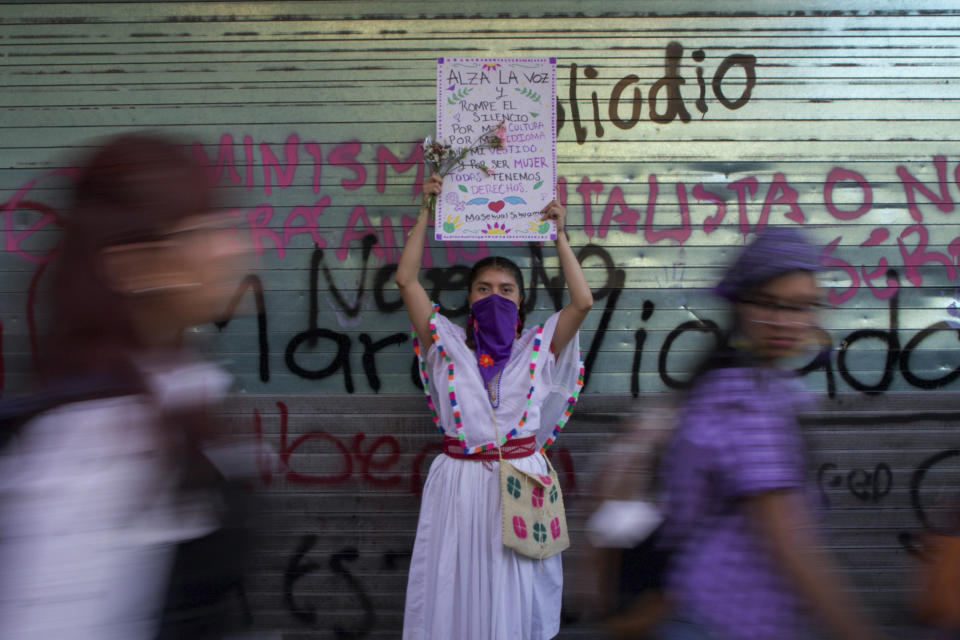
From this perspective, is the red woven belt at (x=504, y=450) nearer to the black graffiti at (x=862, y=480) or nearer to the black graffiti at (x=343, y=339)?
the black graffiti at (x=343, y=339)

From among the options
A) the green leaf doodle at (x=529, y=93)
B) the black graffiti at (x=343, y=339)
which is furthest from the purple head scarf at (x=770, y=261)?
the black graffiti at (x=343, y=339)

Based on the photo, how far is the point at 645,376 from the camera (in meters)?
4.05

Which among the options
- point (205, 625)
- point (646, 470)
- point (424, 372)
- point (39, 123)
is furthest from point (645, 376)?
point (39, 123)

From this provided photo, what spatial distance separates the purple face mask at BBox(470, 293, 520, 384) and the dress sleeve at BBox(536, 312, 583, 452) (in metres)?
0.19

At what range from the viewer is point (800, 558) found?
61.7 inches

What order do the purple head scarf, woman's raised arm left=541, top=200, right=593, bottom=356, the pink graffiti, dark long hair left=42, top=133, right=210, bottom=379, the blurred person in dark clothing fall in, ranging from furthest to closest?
the pink graffiti
woman's raised arm left=541, top=200, right=593, bottom=356
the purple head scarf
dark long hair left=42, top=133, right=210, bottom=379
the blurred person in dark clothing

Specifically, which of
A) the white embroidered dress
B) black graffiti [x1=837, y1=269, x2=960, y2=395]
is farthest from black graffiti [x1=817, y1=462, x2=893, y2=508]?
the white embroidered dress

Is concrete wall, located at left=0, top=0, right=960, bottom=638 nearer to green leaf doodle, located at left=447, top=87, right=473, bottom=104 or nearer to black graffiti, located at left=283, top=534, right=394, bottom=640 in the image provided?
black graffiti, located at left=283, top=534, right=394, bottom=640

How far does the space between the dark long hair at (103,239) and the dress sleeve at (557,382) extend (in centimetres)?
222

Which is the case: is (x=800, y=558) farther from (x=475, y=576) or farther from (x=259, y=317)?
(x=259, y=317)

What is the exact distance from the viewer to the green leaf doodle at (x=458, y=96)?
334cm

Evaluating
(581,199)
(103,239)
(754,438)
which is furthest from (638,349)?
(103,239)

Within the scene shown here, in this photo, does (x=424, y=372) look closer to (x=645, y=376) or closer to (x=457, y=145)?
(x=457, y=145)

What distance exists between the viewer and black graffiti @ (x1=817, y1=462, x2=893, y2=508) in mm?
4031
